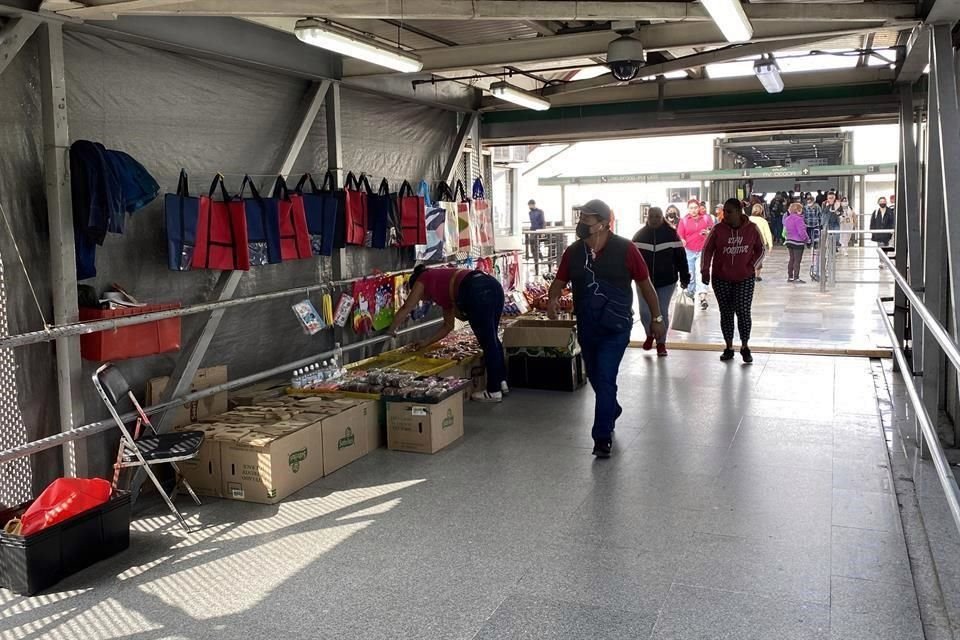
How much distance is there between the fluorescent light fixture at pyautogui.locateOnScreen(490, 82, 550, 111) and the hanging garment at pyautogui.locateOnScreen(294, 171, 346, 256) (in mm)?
1967

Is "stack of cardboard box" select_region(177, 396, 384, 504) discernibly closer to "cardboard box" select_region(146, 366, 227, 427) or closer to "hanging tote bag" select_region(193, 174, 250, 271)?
"cardboard box" select_region(146, 366, 227, 427)

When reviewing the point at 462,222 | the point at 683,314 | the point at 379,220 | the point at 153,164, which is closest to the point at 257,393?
the point at 153,164

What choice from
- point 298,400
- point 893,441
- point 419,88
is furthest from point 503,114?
point 893,441

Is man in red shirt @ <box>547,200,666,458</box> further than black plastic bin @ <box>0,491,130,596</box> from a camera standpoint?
Yes

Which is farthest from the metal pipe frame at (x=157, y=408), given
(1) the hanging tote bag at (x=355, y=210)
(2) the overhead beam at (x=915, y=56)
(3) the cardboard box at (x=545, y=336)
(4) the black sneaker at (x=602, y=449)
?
(2) the overhead beam at (x=915, y=56)

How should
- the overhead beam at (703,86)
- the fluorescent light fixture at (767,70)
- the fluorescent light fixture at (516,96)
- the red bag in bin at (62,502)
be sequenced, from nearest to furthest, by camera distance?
1. the red bag in bin at (62,502)
2. the fluorescent light fixture at (767,70)
3. the fluorescent light fixture at (516,96)
4. the overhead beam at (703,86)

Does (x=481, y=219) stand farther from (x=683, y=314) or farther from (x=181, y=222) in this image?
(x=181, y=222)

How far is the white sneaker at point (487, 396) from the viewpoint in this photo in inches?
286

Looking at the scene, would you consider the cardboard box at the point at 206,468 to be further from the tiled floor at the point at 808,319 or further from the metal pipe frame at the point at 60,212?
the tiled floor at the point at 808,319

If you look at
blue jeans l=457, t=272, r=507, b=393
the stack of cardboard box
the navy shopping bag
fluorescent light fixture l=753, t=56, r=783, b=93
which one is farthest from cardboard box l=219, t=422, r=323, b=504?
fluorescent light fixture l=753, t=56, r=783, b=93

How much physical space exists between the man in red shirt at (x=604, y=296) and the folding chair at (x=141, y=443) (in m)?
2.48

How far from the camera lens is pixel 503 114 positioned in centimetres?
1043

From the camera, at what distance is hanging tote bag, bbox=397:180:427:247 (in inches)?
316

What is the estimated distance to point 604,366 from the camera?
5457 millimetres
